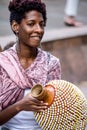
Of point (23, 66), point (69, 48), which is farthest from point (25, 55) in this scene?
point (69, 48)

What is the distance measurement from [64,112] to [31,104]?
0.24m

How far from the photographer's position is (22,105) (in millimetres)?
3570

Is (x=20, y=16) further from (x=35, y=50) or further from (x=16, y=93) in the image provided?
(x=16, y=93)

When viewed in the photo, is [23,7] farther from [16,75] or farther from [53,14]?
[53,14]

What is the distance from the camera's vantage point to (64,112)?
359 centimetres

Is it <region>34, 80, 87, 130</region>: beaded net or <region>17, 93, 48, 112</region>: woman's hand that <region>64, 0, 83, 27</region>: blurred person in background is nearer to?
<region>34, 80, 87, 130</region>: beaded net

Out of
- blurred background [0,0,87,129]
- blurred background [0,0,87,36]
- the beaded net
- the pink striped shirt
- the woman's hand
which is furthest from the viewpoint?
blurred background [0,0,87,36]

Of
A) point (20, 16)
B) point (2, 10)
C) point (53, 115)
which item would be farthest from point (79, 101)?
point (2, 10)

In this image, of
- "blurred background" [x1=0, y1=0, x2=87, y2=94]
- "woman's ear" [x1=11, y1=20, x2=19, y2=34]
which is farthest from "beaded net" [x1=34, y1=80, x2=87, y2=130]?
"blurred background" [x1=0, y1=0, x2=87, y2=94]

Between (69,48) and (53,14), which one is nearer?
(69,48)

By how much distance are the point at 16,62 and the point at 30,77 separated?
5.7 inches

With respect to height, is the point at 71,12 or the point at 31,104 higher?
the point at 31,104

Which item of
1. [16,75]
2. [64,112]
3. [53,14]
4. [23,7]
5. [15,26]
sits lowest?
[53,14]

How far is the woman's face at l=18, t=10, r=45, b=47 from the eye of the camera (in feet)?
12.6
